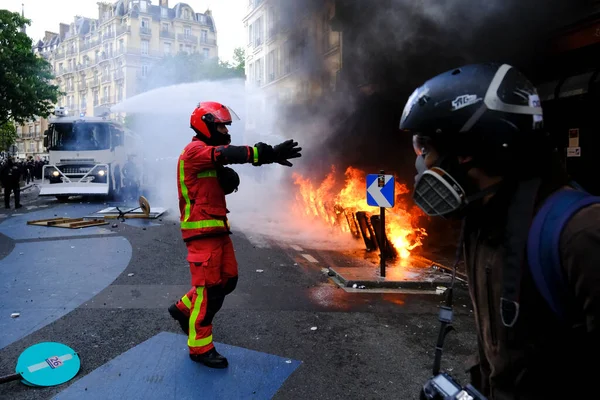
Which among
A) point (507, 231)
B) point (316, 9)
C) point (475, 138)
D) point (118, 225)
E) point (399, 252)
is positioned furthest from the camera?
point (316, 9)

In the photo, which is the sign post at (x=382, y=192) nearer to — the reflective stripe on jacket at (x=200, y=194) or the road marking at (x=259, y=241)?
the road marking at (x=259, y=241)

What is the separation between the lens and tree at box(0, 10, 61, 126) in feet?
60.6

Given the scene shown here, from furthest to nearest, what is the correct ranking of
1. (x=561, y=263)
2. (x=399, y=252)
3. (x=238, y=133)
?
(x=238, y=133) < (x=399, y=252) < (x=561, y=263)

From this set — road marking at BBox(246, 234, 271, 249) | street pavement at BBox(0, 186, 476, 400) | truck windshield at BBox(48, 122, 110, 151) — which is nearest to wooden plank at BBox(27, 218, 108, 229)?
street pavement at BBox(0, 186, 476, 400)

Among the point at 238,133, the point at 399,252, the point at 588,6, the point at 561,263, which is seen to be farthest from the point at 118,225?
the point at 238,133

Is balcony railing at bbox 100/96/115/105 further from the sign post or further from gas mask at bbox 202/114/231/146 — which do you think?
gas mask at bbox 202/114/231/146

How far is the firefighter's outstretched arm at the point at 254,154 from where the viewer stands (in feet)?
10.3

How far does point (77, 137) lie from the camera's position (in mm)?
15914

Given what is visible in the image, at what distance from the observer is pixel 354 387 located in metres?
3.09

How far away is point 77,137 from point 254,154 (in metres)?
15.0

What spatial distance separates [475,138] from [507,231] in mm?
293

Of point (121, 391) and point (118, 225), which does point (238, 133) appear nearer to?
point (118, 225)

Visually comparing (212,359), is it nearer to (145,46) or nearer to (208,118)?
(208,118)

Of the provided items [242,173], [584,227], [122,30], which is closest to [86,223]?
[584,227]
